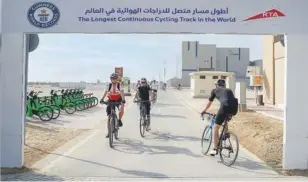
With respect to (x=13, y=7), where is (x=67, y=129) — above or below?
below

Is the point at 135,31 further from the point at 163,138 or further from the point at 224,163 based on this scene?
the point at 163,138

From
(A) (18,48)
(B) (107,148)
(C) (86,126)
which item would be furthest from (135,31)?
(C) (86,126)

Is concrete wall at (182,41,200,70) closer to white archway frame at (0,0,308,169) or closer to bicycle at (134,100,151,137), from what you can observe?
bicycle at (134,100,151,137)

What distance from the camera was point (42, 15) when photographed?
723 cm

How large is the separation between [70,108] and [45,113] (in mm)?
4422

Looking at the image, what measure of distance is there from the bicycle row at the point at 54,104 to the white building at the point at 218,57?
5141 cm

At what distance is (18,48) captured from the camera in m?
7.15

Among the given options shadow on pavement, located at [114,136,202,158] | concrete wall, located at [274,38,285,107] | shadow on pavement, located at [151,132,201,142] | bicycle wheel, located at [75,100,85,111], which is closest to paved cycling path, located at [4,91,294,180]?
shadow on pavement, located at [114,136,202,158]

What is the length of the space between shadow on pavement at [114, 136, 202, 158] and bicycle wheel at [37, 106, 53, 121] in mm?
6592

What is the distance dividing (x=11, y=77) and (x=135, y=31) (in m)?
2.40

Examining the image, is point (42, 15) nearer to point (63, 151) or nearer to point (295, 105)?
point (63, 151)

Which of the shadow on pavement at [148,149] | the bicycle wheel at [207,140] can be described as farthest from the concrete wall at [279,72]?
the bicycle wheel at [207,140]

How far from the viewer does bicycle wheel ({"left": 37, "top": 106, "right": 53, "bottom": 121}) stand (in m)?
15.6

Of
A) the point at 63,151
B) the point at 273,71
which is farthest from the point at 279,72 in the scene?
the point at 63,151
